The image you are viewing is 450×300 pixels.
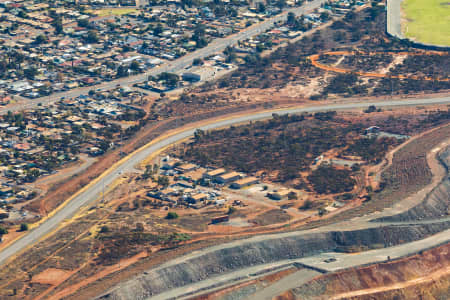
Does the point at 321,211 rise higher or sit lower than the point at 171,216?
lower

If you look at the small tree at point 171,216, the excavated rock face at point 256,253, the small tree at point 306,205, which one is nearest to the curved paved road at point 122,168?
the small tree at point 171,216

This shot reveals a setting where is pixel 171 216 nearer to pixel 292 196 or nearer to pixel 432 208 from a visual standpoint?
pixel 292 196

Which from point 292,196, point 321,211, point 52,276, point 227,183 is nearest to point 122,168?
point 227,183

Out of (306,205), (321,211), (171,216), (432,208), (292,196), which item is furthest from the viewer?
(292,196)

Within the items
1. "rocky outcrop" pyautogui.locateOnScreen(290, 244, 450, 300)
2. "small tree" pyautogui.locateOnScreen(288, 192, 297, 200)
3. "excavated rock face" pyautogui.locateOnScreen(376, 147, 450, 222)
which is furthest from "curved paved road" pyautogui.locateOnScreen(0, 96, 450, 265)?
"excavated rock face" pyautogui.locateOnScreen(376, 147, 450, 222)

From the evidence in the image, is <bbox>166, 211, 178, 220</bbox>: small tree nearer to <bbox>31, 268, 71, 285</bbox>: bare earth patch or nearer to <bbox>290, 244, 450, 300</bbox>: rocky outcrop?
<bbox>31, 268, 71, 285</bbox>: bare earth patch

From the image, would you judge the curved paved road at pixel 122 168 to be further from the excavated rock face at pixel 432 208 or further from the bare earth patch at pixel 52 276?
the excavated rock face at pixel 432 208

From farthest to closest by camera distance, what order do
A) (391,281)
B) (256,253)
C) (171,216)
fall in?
1. (171,216)
2. (256,253)
3. (391,281)

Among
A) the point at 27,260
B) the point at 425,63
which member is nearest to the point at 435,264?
the point at 27,260
